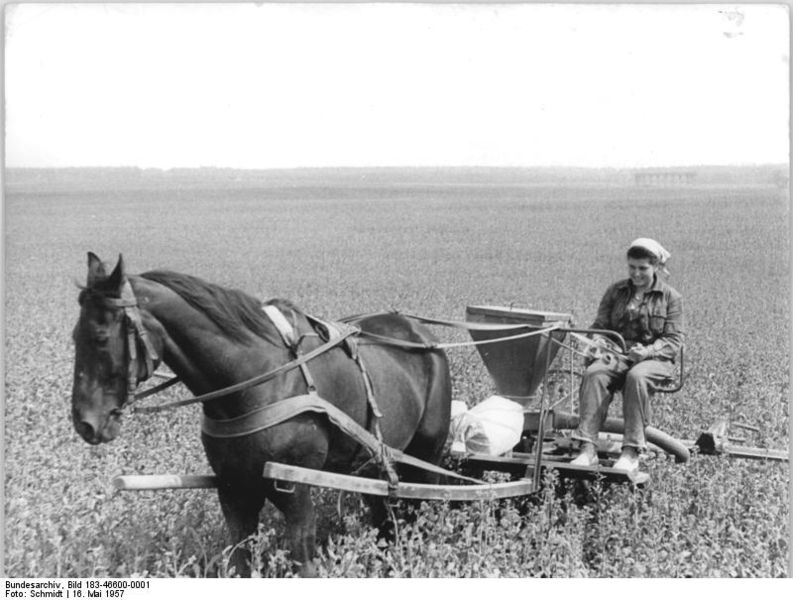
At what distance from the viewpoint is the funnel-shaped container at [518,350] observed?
6234 mm

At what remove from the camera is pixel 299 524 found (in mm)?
4734

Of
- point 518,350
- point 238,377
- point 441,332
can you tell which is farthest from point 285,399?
point 441,332

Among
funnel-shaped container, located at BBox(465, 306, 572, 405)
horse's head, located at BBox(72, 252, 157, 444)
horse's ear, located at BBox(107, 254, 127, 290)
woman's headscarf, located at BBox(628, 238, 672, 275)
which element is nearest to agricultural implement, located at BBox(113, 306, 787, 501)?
funnel-shaped container, located at BBox(465, 306, 572, 405)

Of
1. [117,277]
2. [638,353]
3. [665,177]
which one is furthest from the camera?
[665,177]

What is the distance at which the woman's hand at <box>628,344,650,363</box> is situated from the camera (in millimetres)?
6012

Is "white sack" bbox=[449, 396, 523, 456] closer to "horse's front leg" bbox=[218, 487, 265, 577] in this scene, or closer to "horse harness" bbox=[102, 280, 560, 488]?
"horse harness" bbox=[102, 280, 560, 488]

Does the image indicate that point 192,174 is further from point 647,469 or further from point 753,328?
point 647,469

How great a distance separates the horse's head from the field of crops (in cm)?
91

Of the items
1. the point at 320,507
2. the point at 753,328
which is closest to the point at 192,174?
the point at 753,328

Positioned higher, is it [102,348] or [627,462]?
[102,348]

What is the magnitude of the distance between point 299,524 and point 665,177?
111 ft

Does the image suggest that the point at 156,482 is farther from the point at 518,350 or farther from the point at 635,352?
the point at 635,352

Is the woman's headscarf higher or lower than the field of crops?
higher

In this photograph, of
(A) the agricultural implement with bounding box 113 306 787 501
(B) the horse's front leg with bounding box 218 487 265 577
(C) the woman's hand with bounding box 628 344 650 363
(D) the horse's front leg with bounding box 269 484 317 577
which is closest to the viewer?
(D) the horse's front leg with bounding box 269 484 317 577
